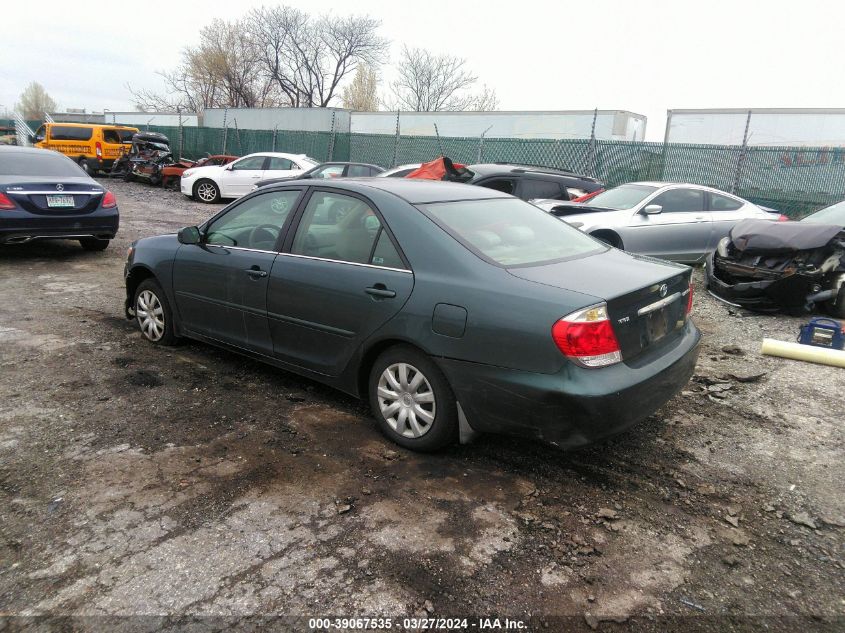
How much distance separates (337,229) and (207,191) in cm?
1513

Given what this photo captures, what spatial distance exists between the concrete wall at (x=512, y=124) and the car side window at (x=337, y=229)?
52.1 ft

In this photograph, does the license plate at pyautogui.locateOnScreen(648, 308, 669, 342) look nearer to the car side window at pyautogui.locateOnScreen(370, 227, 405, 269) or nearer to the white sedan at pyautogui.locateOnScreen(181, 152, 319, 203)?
the car side window at pyautogui.locateOnScreen(370, 227, 405, 269)

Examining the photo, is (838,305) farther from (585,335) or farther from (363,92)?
(363,92)

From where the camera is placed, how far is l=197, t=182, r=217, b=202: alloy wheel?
17.6 metres

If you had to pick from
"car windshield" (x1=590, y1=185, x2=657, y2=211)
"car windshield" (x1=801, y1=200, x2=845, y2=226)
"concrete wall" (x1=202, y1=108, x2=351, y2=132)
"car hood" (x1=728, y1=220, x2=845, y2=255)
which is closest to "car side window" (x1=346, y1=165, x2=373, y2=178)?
"car windshield" (x1=590, y1=185, x2=657, y2=211)

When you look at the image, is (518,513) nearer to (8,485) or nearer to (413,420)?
(413,420)

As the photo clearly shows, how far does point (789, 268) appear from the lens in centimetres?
653

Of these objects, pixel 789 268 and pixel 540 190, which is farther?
pixel 540 190

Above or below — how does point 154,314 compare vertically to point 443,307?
below

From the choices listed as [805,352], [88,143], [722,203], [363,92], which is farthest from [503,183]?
[363,92]

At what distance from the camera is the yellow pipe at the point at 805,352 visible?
5.16 m

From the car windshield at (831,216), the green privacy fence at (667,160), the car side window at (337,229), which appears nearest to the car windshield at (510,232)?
the car side window at (337,229)

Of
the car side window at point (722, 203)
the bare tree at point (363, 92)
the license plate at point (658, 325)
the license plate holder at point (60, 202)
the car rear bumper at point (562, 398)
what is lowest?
the car rear bumper at point (562, 398)

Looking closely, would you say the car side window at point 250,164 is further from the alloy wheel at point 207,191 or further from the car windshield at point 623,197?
the car windshield at point 623,197
